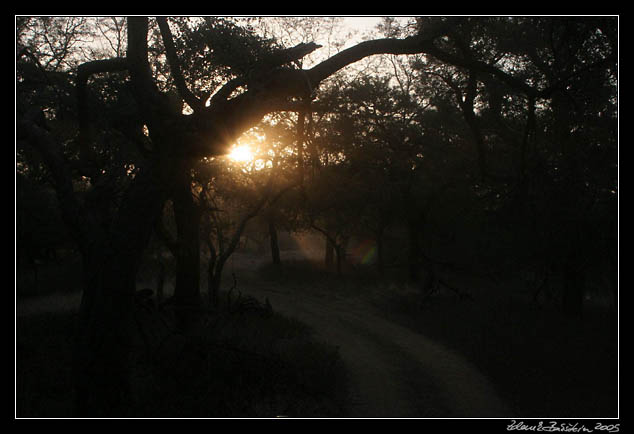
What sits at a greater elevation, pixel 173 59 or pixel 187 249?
pixel 173 59

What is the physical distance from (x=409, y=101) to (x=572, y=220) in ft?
52.4

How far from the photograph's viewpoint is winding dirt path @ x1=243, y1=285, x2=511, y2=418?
33.7 feet

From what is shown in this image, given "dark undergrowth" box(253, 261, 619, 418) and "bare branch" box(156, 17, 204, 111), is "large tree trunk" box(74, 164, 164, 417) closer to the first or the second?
"bare branch" box(156, 17, 204, 111)

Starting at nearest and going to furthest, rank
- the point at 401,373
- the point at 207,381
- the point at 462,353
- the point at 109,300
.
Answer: the point at 109,300 → the point at 207,381 → the point at 401,373 → the point at 462,353

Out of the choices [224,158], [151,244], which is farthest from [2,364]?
[151,244]

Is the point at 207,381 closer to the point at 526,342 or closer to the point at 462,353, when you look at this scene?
the point at 462,353

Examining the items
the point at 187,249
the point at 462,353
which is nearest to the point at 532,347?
the point at 462,353

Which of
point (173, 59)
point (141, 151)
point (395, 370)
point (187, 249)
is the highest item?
point (173, 59)

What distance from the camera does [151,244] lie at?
20.6 m

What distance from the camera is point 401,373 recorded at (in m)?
12.8

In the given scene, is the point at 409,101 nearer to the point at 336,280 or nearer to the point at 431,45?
the point at 336,280

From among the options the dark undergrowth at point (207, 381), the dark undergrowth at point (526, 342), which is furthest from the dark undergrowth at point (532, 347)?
the dark undergrowth at point (207, 381)

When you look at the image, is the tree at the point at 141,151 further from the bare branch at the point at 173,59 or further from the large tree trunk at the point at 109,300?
the bare branch at the point at 173,59

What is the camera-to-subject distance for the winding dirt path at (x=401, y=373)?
1028cm
